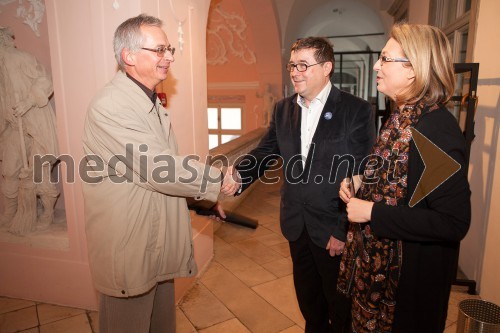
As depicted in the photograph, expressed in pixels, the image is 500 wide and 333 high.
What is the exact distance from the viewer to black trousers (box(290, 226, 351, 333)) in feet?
6.93

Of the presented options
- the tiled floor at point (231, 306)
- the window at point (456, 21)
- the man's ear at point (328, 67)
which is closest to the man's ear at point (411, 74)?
the man's ear at point (328, 67)

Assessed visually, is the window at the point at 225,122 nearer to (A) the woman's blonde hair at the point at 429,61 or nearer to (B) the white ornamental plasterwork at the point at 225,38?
(B) the white ornamental plasterwork at the point at 225,38

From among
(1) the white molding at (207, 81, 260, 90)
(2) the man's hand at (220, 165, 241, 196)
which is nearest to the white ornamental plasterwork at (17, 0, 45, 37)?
(2) the man's hand at (220, 165, 241, 196)

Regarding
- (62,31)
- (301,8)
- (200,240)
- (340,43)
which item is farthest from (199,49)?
(340,43)

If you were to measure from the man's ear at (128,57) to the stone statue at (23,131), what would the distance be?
Answer: 1.53 meters

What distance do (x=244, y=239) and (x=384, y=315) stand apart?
124 inches

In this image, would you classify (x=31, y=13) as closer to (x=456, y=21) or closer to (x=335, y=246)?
(x=335, y=246)

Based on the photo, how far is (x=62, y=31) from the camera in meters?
2.65

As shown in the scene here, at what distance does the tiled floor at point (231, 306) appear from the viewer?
287 cm

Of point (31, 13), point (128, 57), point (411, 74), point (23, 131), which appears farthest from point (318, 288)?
point (31, 13)

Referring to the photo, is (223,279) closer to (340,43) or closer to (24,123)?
(24,123)

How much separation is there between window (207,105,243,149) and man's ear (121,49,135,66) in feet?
35.3

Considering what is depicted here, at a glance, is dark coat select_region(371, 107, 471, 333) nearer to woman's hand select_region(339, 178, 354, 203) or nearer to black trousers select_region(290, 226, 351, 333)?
woman's hand select_region(339, 178, 354, 203)

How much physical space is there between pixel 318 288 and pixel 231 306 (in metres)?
1.12
